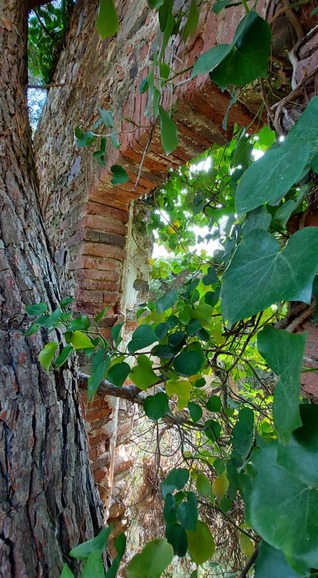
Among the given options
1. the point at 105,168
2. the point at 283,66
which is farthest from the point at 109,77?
the point at 283,66

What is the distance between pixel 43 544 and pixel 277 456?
1.57 ft

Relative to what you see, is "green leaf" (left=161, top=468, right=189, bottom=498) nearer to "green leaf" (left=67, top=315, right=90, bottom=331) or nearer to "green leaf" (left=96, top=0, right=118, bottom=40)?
"green leaf" (left=67, top=315, right=90, bottom=331)

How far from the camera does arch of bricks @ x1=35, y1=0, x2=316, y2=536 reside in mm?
1180

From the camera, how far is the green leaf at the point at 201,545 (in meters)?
0.54

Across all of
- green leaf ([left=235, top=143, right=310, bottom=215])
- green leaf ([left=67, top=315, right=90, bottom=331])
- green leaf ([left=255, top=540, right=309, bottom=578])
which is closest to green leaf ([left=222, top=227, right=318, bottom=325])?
green leaf ([left=235, top=143, right=310, bottom=215])

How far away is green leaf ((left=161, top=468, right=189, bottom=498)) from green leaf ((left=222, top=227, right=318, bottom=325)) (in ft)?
1.55

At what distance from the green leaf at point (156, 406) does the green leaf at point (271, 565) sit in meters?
0.33

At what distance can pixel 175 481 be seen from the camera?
1.97 feet

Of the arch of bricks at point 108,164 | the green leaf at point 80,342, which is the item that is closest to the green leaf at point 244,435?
the green leaf at point 80,342

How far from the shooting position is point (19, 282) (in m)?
0.78

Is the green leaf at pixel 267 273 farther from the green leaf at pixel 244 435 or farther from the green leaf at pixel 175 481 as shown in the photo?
the green leaf at pixel 175 481

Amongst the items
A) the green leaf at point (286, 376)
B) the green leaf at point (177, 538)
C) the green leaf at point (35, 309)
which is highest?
the green leaf at point (35, 309)

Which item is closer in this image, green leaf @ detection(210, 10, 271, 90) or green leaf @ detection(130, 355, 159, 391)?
green leaf @ detection(210, 10, 271, 90)

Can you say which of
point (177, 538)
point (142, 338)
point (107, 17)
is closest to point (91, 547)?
point (177, 538)
